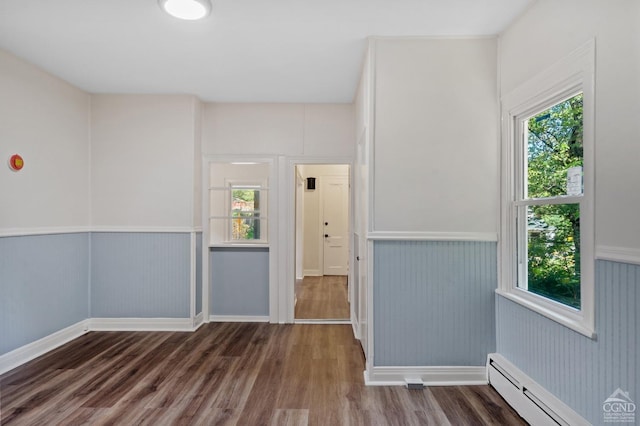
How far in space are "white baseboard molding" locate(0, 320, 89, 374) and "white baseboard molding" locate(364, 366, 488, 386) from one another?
2.89m

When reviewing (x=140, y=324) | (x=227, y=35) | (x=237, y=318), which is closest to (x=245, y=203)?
(x=237, y=318)

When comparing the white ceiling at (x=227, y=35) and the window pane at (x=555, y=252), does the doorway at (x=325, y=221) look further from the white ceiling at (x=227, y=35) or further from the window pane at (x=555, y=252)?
the window pane at (x=555, y=252)

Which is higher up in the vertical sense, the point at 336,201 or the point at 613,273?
the point at 336,201

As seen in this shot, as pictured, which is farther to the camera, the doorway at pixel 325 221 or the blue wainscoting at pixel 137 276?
the doorway at pixel 325 221

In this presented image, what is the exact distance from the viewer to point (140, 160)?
389 centimetres

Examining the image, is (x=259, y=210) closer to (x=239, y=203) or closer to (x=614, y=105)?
(x=239, y=203)

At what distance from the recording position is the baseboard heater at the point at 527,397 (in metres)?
1.90

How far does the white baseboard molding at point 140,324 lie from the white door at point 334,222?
3.80m

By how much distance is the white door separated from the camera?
24.0 ft

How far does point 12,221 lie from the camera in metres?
2.92

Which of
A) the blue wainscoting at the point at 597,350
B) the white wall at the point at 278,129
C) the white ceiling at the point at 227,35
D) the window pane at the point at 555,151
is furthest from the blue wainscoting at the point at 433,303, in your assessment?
the white wall at the point at 278,129

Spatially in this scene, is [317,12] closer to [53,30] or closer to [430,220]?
[430,220]

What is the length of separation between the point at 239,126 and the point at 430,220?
8.42ft

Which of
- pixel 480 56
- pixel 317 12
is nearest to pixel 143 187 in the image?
pixel 317 12
